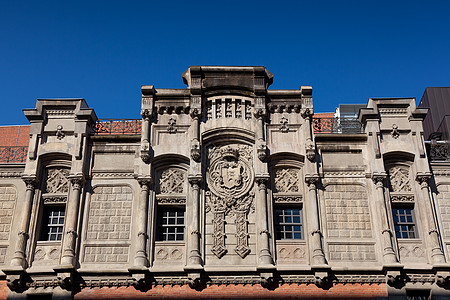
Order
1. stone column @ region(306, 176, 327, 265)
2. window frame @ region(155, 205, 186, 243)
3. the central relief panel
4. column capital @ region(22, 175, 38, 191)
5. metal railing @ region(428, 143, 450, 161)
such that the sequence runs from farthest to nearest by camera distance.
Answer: metal railing @ region(428, 143, 450, 161) → column capital @ region(22, 175, 38, 191) → window frame @ region(155, 205, 186, 243) → the central relief panel → stone column @ region(306, 176, 327, 265)

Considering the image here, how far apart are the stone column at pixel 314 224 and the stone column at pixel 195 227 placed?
4014mm

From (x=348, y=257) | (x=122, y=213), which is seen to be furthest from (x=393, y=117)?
(x=122, y=213)

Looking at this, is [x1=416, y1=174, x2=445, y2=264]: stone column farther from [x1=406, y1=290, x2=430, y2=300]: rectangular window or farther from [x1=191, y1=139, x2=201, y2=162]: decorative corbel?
[x1=191, y1=139, x2=201, y2=162]: decorative corbel

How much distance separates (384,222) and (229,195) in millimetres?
5687

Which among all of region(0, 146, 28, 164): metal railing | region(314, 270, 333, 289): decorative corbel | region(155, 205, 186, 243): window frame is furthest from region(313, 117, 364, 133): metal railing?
region(0, 146, 28, 164): metal railing

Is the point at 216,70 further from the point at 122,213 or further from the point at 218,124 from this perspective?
the point at 122,213

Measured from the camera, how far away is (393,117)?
76.7ft

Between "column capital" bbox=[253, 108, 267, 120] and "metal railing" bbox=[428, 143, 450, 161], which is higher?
"column capital" bbox=[253, 108, 267, 120]

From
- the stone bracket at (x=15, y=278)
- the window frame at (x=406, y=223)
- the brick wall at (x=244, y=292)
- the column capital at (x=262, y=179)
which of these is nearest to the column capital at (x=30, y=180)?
the stone bracket at (x=15, y=278)

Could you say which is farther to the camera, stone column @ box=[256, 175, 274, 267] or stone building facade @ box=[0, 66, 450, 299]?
stone column @ box=[256, 175, 274, 267]

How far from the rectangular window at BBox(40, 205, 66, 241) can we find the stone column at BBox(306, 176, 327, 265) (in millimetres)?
9196

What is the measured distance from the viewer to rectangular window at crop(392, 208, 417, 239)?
70.8 ft

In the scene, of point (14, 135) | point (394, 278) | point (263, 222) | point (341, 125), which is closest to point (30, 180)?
point (263, 222)

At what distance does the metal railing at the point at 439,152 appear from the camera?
23.4 meters
